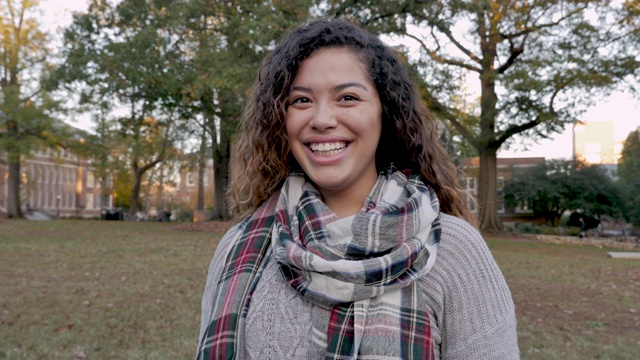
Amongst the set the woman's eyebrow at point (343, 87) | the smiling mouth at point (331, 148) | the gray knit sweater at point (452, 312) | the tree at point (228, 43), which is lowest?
the gray knit sweater at point (452, 312)

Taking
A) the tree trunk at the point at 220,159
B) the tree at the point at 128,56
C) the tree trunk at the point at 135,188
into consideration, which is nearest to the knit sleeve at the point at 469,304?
the tree at the point at 128,56

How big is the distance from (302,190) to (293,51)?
0.47 m

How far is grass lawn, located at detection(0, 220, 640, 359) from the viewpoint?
5.60 m

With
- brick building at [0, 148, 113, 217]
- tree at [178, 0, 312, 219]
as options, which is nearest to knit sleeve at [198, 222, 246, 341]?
tree at [178, 0, 312, 219]

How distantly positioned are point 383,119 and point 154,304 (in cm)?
622

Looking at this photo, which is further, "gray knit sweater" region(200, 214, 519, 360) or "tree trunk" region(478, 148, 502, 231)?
"tree trunk" region(478, 148, 502, 231)

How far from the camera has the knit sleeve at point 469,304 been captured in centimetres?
162

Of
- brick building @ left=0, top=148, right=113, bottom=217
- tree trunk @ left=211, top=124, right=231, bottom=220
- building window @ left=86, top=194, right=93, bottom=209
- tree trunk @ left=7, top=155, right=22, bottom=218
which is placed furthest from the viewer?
building window @ left=86, top=194, right=93, bottom=209

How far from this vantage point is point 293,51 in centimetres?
192

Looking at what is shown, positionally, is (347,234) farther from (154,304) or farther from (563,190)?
(563,190)

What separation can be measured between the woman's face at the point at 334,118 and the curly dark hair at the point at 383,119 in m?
0.04

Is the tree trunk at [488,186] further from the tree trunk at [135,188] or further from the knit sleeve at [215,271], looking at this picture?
the tree trunk at [135,188]

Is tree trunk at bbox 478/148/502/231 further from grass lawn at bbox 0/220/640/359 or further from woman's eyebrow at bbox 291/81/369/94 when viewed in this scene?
woman's eyebrow at bbox 291/81/369/94

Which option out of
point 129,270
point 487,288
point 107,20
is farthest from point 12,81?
point 487,288
